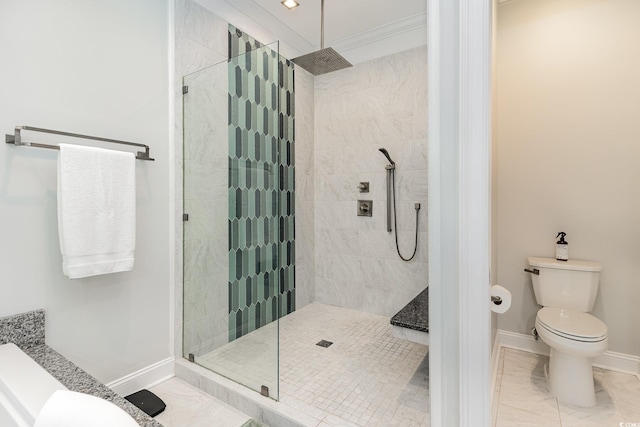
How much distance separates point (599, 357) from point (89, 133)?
3.57 m

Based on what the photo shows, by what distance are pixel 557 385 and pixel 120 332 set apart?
2.60 metres

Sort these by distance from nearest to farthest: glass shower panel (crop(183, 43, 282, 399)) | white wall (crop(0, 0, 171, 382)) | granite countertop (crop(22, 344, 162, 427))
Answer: granite countertop (crop(22, 344, 162, 427))
white wall (crop(0, 0, 171, 382))
glass shower panel (crop(183, 43, 282, 399))

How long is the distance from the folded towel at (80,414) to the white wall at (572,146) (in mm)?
2650

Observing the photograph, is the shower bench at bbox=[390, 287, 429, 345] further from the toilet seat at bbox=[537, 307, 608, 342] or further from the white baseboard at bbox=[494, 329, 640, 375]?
the white baseboard at bbox=[494, 329, 640, 375]

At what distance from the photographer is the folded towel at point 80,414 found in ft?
2.31

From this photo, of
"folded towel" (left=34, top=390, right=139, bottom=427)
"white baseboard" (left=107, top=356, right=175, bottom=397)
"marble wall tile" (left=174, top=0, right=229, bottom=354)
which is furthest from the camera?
"marble wall tile" (left=174, top=0, right=229, bottom=354)

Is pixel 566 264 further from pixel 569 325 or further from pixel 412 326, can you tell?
pixel 412 326

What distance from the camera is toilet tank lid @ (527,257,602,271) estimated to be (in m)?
2.07

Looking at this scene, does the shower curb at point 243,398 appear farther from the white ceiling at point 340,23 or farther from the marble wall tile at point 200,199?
the white ceiling at point 340,23

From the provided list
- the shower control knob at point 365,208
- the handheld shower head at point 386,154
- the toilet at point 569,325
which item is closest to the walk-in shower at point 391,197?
the handheld shower head at point 386,154

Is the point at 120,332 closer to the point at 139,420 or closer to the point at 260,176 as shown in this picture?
the point at 139,420

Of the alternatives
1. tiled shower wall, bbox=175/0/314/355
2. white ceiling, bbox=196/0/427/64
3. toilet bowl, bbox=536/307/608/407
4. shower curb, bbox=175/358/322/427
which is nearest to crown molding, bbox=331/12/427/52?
white ceiling, bbox=196/0/427/64

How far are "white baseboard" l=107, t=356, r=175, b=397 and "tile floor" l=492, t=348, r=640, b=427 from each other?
1.95 meters

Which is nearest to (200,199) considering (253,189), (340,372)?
(253,189)
